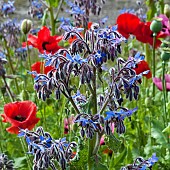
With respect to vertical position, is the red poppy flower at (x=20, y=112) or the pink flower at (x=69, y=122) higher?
the red poppy flower at (x=20, y=112)

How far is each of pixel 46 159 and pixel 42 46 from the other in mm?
1134

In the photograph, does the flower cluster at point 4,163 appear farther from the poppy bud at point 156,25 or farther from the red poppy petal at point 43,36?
the poppy bud at point 156,25

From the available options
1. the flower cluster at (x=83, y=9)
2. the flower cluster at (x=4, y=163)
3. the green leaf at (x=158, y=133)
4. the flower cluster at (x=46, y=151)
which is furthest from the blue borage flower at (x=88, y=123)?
the flower cluster at (x=83, y=9)

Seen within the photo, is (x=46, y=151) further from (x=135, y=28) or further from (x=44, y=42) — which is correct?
(x=135, y=28)

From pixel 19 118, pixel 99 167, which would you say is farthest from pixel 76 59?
pixel 19 118

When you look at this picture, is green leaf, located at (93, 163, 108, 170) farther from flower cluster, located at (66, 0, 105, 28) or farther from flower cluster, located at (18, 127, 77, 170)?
flower cluster, located at (66, 0, 105, 28)

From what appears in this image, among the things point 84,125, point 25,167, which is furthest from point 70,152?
point 25,167

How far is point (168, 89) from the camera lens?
8.90 feet

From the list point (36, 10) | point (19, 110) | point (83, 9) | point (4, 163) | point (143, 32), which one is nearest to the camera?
point (4, 163)

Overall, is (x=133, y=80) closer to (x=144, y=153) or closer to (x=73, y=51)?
(x=73, y=51)

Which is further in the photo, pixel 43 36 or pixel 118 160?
pixel 43 36

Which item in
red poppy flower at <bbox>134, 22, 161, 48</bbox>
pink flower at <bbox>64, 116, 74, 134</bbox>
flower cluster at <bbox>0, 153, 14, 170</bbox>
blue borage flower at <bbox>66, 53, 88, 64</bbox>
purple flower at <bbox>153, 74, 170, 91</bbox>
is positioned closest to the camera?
blue borage flower at <bbox>66, 53, 88, 64</bbox>

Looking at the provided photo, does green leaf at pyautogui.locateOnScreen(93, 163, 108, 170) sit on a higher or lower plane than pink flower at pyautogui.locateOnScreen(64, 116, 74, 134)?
higher

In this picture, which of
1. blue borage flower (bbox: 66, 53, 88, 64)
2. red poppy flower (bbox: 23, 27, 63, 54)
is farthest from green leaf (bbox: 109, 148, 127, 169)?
blue borage flower (bbox: 66, 53, 88, 64)
